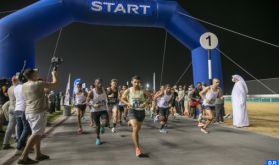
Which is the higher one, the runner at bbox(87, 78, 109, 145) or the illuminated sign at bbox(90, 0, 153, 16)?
the illuminated sign at bbox(90, 0, 153, 16)

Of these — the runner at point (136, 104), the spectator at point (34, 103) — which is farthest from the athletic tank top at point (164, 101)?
the spectator at point (34, 103)

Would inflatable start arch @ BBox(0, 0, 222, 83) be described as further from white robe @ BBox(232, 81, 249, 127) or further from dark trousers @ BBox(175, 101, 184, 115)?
dark trousers @ BBox(175, 101, 184, 115)

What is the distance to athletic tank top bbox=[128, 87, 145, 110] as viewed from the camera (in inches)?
294

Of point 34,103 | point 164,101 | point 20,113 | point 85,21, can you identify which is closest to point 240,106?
point 164,101

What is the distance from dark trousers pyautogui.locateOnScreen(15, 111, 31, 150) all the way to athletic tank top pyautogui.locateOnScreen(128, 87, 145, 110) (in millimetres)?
2590

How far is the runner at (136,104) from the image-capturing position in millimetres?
7277

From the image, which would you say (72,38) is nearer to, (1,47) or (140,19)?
(140,19)

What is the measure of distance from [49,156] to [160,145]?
2989 mm

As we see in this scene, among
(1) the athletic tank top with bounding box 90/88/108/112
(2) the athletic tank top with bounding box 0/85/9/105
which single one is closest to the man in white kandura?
(1) the athletic tank top with bounding box 90/88/108/112

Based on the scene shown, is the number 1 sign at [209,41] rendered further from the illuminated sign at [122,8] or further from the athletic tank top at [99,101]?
the athletic tank top at [99,101]

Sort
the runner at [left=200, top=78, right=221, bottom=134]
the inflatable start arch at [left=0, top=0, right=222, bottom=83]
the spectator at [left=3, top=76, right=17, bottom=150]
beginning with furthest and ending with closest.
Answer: the inflatable start arch at [left=0, top=0, right=222, bottom=83]
the runner at [left=200, top=78, right=221, bottom=134]
the spectator at [left=3, top=76, right=17, bottom=150]

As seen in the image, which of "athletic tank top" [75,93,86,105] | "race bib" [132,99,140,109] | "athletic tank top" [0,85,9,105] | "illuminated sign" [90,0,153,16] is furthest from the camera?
"illuminated sign" [90,0,153,16]

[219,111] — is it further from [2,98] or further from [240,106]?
[2,98]

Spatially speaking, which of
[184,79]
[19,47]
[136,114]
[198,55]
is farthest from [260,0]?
[136,114]
